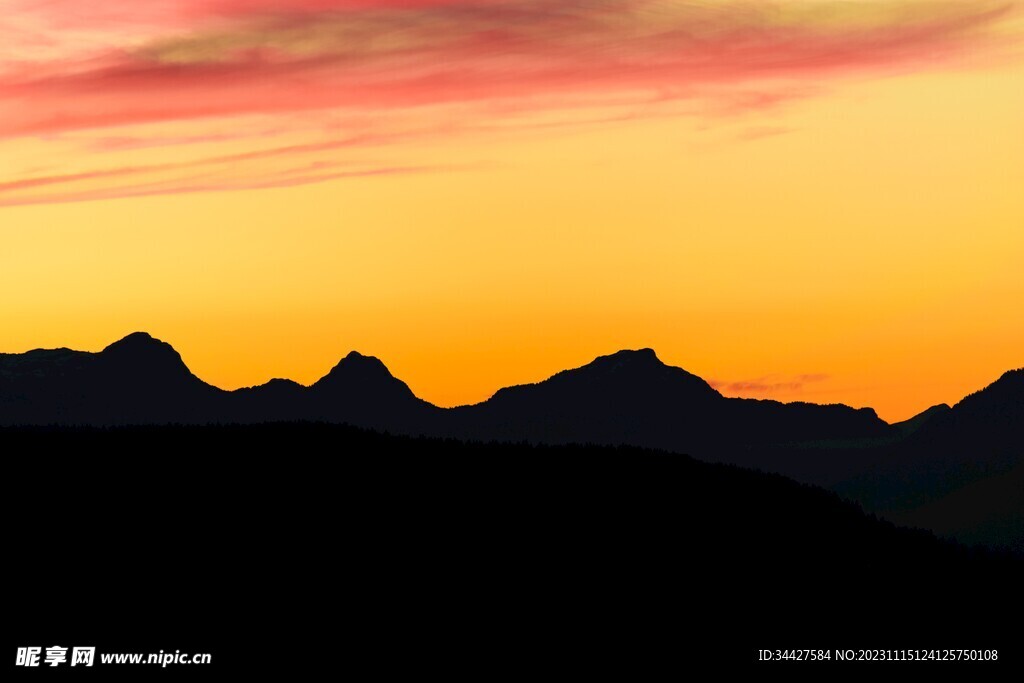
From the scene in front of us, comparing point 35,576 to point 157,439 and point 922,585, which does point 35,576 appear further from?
point 922,585

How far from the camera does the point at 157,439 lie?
63531 mm

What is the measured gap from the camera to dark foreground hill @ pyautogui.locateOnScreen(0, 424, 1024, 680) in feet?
159

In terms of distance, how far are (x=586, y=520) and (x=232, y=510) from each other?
605 inches

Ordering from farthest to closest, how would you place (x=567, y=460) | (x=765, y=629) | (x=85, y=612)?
(x=567, y=460) < (x=765, y=629) < (x=85, y=612)

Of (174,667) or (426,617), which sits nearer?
(174,667)

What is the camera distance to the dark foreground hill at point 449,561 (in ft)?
159

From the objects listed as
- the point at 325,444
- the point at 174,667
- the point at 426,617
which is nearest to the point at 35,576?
the point at 174,667

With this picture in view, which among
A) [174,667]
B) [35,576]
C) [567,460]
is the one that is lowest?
[174,667]

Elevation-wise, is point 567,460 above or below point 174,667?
above

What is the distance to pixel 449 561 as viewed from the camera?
55906 mm

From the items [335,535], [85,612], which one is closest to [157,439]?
[335,535]

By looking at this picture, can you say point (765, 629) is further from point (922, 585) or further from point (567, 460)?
point (567, 460)

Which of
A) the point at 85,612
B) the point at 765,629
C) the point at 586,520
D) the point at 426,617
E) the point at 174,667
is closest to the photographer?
the point at 174,667

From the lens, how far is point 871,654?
53531 millimetres
